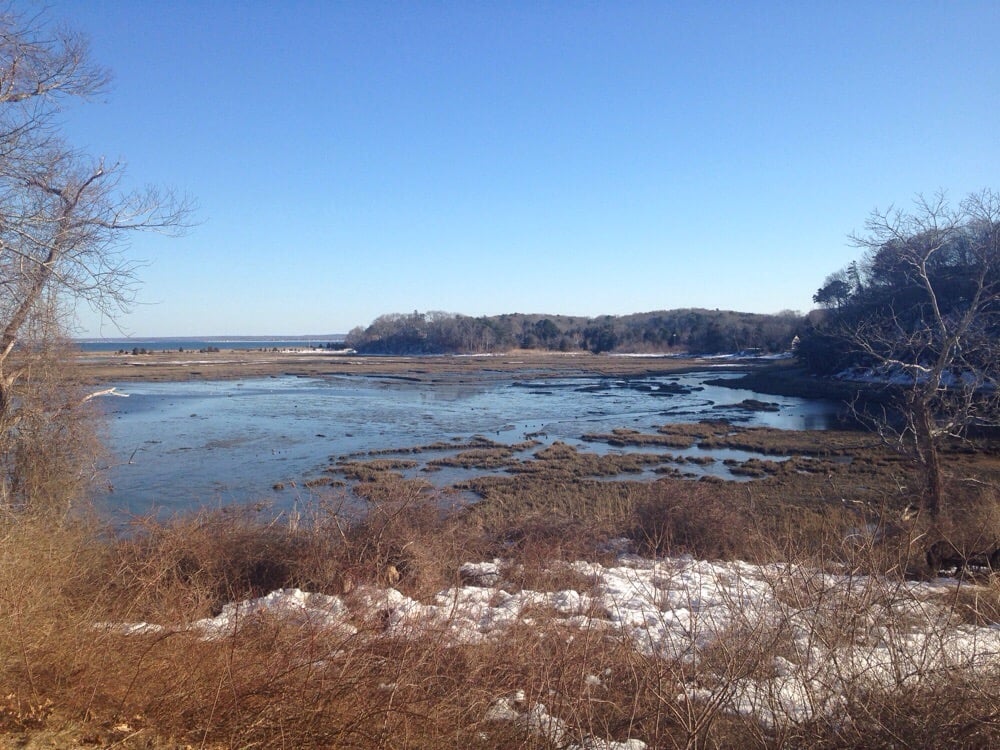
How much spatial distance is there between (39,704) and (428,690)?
2.18 m

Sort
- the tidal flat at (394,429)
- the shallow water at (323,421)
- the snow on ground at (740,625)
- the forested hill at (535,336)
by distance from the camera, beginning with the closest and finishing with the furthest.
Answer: the snow on ground at (740,625)
the shallow water at (323,421)
the tidal flat at (394,429)
the forested hill at (535,336)

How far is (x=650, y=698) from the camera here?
4.31 m

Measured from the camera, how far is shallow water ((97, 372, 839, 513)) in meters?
23.4

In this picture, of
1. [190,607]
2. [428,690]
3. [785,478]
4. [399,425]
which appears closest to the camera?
[428,690]

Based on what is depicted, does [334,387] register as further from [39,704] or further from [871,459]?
[39,704]

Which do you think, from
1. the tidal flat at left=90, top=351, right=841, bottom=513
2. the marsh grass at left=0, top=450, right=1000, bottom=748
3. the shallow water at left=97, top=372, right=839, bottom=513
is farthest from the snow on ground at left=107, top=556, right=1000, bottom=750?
the tidal flat at left=90, top=351, right=841, bottom=513

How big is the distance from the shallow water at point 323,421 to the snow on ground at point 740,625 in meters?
6.94

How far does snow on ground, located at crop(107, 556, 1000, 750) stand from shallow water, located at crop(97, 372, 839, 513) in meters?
6.94

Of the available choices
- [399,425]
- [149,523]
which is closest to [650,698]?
[149,523]

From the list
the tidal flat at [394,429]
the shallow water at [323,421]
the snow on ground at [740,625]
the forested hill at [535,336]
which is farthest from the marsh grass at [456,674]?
the forested hill at [535,336]

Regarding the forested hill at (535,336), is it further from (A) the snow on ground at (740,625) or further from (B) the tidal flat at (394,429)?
(A) the snow on ground at (740,625)

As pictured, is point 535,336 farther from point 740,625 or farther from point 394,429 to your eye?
point 740,625

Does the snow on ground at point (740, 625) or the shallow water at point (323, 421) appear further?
the shallow water at point (323, 421)

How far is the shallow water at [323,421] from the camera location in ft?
76.9
